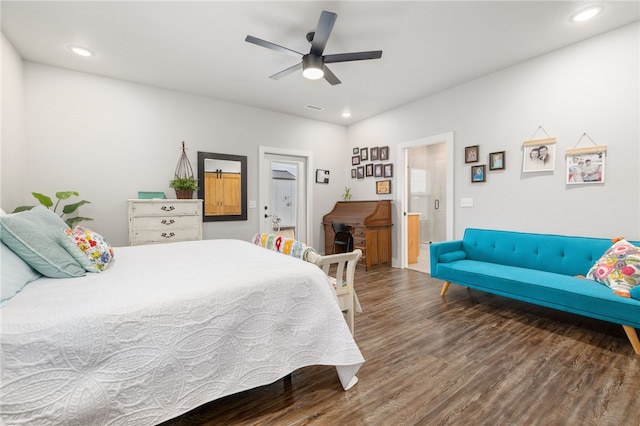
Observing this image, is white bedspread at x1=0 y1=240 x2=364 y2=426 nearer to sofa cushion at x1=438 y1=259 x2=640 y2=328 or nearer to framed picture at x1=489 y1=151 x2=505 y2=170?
sofa cushion at x1=438 y1=259 x2=640 y2=328

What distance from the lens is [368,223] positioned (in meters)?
4.63

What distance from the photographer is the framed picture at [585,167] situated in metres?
2.77

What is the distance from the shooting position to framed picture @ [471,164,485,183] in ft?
12.1

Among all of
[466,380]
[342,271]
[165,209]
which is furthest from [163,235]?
[466,380]

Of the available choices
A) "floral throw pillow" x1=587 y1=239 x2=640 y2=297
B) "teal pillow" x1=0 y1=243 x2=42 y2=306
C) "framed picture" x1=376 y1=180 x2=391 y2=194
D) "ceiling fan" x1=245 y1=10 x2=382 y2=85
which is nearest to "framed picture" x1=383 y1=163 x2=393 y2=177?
"framed picture" x1=376 y1=180 x2=391 y2=194

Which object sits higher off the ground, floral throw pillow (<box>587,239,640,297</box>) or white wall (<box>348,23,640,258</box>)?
white wall (<box>348,23,640,258</box>)

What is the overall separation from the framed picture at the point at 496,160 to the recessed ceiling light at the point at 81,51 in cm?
486

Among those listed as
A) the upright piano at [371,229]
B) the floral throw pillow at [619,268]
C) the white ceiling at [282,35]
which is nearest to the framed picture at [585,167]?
the floral throw pillow at [619,268]

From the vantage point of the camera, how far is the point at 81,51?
2.95 m

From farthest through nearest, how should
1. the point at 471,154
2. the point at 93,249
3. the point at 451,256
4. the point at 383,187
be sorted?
the point at 383,187 < the point at 471,154 < the point at 451,256 < the point at 93,249

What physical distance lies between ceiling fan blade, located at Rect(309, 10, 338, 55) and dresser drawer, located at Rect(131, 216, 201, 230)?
262 centimetres

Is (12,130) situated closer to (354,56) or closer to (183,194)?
(183,194)

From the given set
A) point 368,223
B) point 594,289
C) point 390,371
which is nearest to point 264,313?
point 390,371

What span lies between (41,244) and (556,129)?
4.49 m
